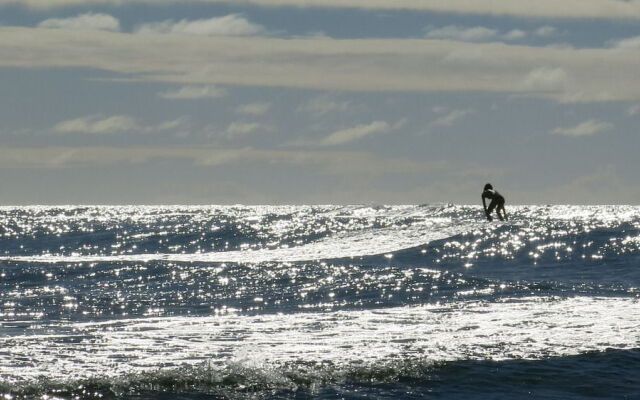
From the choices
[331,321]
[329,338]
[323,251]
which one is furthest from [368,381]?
[323,251]

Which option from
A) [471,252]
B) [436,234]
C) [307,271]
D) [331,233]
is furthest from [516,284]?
[331,233]

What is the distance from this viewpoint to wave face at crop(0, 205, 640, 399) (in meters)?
13.3

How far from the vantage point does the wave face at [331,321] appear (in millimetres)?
13320

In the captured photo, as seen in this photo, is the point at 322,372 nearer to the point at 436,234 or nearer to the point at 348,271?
the point at 348,271

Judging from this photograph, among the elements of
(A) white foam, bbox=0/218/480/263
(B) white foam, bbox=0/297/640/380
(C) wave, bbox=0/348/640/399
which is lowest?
(C) wave, bbox=0/348/640/399

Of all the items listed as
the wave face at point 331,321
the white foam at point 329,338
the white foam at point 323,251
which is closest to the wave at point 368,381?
the wave face at point 331,321

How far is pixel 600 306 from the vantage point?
21.6m

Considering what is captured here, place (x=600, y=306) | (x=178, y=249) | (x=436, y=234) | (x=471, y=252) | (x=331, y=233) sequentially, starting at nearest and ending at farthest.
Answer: (x=600, y=306), (x=471, y=252), (x=178, y=249), (x=436, y=234), (x=331, y=233)

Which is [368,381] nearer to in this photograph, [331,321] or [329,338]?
[329,338]

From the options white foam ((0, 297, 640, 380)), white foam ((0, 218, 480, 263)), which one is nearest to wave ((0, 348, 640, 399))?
white foam ((0, 297, 640, 380))

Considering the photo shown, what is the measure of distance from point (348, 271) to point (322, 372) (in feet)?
52.4

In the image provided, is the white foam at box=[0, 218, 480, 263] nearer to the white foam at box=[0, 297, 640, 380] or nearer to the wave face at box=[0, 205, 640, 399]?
the wave face at box=[0, 205, 640, 399]

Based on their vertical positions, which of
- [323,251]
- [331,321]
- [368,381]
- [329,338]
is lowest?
[368,381]

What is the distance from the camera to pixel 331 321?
773 inches
